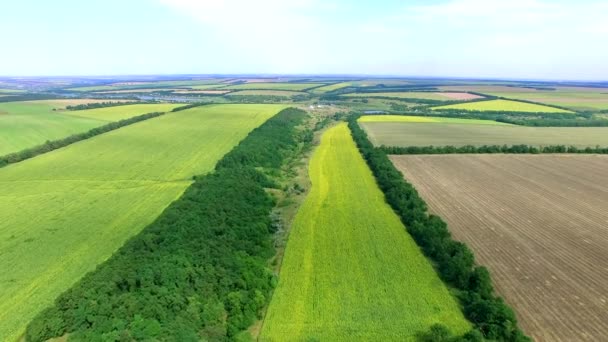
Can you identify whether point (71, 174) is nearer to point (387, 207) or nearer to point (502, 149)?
point (387, 207)

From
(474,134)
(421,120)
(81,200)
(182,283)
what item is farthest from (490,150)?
(81,200)

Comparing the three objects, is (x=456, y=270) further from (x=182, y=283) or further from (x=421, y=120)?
(x=421, y=120)

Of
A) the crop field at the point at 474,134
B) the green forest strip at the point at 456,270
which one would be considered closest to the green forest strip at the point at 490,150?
the crop field at the point at 474,134

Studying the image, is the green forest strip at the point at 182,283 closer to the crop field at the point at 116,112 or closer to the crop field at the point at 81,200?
the crop field at the point at 81,200

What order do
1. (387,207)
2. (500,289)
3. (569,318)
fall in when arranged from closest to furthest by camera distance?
(569,318), (500,289), (387,207)

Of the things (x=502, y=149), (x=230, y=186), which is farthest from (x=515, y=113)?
(x=230, y=186)
